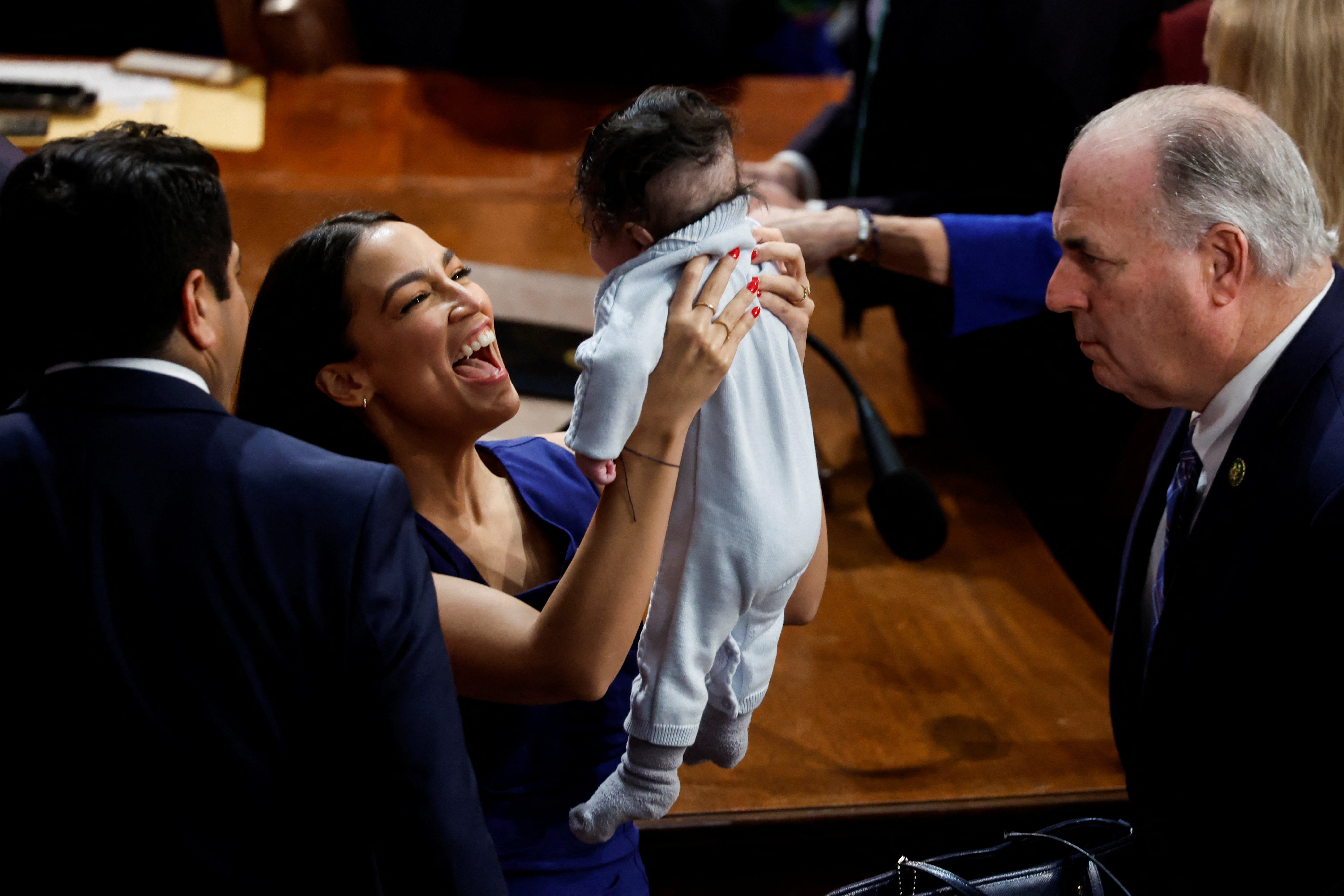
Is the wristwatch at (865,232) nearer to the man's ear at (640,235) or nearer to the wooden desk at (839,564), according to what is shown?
the wooden desk at (839,564)

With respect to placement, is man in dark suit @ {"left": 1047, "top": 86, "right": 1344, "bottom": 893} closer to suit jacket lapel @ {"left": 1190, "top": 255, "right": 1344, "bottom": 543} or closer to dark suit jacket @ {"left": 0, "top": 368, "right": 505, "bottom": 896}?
suit jacket lapel @ {"left": 1190, "top": 255, "right": 1344, "bottom": 543}

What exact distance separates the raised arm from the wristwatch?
817 millimetres

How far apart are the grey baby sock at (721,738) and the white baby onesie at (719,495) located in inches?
3.0

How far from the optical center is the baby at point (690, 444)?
44.8 inches

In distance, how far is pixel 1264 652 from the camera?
1394 millimetres

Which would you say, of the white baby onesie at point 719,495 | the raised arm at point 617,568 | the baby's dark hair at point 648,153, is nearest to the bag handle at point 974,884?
the white baby onesie at point 719,495

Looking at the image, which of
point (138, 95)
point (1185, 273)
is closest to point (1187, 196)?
point (1185, 273)

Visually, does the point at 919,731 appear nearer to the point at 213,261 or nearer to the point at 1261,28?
the point at 1261,28

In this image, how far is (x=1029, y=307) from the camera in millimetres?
2047

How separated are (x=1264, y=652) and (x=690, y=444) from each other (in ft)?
2.44

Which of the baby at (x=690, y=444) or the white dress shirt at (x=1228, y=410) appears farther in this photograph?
the white dress shirt at (x=1228, y=410)

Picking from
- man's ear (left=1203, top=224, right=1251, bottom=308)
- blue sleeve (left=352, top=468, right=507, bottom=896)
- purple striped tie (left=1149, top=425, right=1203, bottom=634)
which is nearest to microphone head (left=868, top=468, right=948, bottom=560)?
purple striped tie (left=1149, top=425, right=1203, bottom=634)

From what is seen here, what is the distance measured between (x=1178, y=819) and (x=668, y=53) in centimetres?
249

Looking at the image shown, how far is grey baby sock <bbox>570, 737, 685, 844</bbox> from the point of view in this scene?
125 cm
